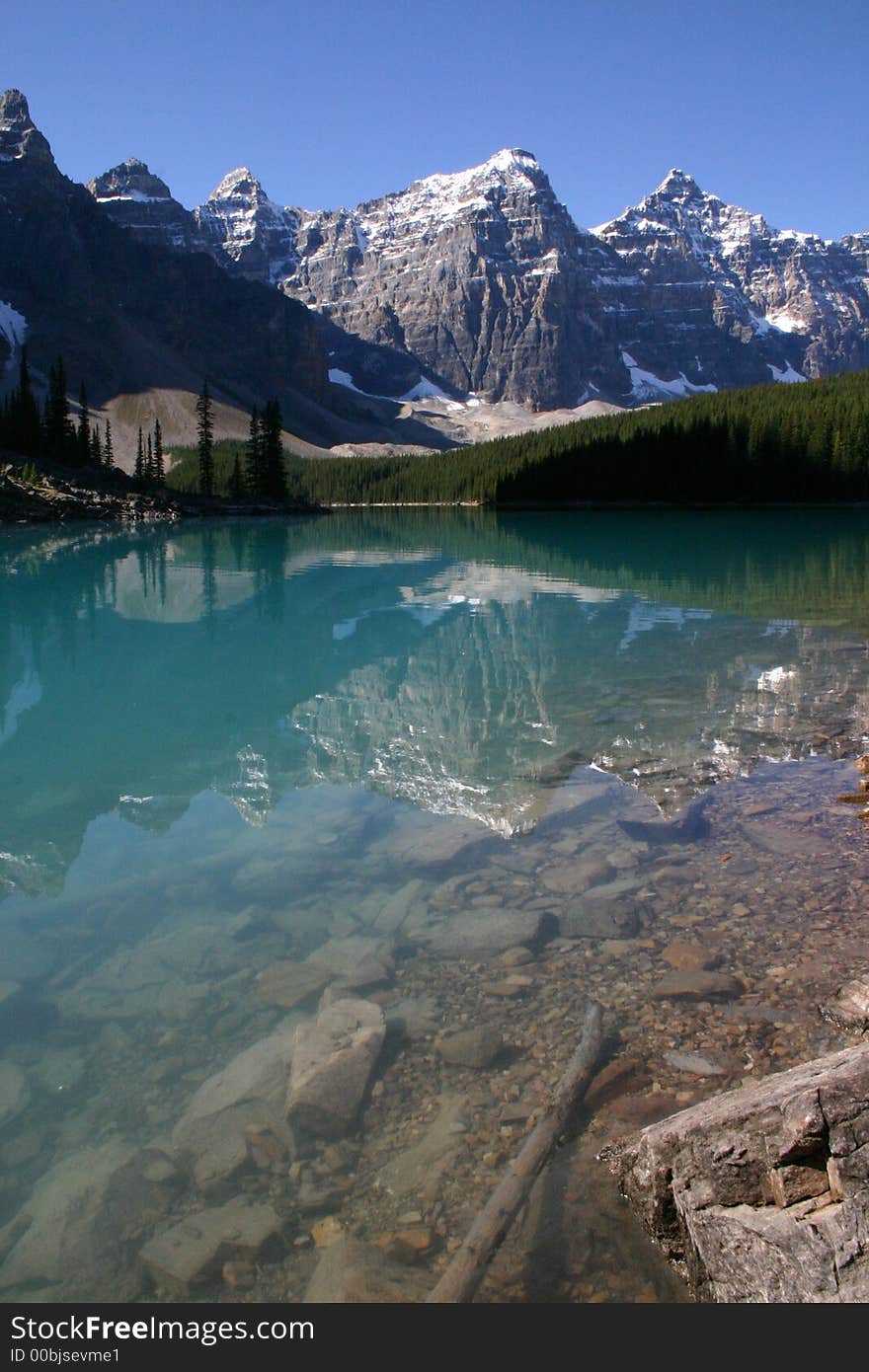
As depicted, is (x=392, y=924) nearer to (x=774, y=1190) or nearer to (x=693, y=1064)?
(x=693, y=1064)

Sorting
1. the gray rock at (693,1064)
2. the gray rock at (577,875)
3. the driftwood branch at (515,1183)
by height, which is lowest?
the driftwood branch at (515,1183)

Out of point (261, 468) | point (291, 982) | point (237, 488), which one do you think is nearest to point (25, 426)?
point (237, 488)

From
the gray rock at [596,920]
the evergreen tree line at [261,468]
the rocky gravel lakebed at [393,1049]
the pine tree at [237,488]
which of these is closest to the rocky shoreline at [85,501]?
the pine tree at [237,488]

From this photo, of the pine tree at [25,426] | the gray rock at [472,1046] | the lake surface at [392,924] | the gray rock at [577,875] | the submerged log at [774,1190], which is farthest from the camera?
the pine tree at [25,426]

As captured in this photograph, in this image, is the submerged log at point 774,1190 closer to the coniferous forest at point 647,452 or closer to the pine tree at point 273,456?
the coniferous forest at point 647,452

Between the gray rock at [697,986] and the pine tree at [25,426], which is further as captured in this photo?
the pine tree at [25,426]

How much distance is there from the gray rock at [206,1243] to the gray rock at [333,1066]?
63 cm

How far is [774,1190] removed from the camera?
3.75 m

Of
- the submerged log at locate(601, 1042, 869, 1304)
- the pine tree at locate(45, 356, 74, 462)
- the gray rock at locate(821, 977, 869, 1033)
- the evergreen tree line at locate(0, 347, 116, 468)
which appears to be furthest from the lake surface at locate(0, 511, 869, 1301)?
the pine tree at locate(45, 356, 74, 462)

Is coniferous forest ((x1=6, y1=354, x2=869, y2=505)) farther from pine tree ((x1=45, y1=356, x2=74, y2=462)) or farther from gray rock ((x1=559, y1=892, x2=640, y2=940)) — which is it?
gray rock ((x1=559, y1=892, x2=640, y2=940))

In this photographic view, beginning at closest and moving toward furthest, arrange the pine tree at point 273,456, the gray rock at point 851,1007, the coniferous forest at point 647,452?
the gray rock at point 851,1007 → the coniferous forest at point 647,452 → the pine tree at point 273,456

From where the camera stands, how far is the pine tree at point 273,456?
114 metres

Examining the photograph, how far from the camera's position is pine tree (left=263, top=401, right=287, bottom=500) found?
11444 cm

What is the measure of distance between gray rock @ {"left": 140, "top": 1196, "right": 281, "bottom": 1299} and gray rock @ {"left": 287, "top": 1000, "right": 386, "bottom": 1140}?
0.63 metres
